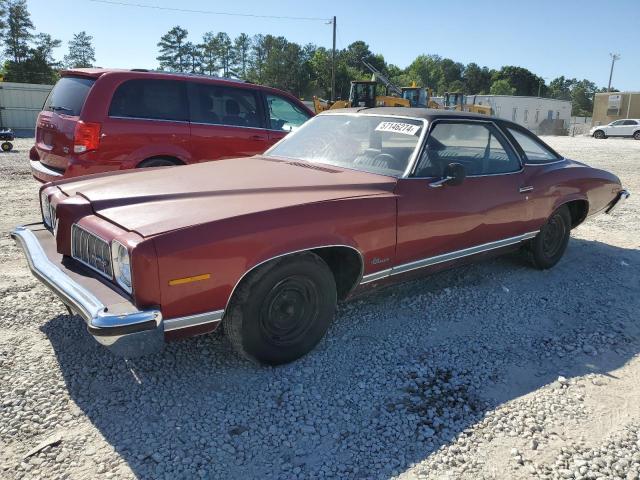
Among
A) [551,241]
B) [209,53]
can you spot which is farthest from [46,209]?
[209,53]

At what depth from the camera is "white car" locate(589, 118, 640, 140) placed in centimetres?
3269

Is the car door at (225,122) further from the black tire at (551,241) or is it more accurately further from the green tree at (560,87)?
the green tree at (560,87)

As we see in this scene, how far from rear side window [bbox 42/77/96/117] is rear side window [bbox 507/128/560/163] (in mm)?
4418

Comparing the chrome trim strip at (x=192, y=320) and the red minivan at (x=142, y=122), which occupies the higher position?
the red minivan at (x=142, y=122)

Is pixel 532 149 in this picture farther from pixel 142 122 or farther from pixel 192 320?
pixel 142 122

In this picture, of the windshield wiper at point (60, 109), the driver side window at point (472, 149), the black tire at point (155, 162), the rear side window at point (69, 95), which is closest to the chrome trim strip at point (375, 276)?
the driver side window at point (472, 149)

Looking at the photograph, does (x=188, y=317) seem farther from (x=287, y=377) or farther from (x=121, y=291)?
(x=287, y=377)

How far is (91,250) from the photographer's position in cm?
275

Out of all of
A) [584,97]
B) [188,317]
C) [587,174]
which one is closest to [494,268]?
[587,174]

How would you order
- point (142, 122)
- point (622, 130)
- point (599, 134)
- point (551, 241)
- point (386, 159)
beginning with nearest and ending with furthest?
1. point (386, 159)
2. point (551, 241)
3. point (142, 122)
4. point (622, 130)
5. point (599, 134)

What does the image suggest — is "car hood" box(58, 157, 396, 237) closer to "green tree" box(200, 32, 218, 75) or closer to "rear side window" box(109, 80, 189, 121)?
"rear side window" box(109, 80, 189, 121)

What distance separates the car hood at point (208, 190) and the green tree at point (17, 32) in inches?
2223

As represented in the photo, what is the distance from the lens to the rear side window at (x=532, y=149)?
4582 millimetres

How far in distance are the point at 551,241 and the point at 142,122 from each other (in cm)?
449
